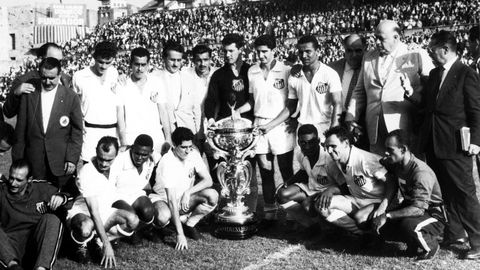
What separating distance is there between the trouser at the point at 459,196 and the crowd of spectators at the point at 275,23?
19.1 meters

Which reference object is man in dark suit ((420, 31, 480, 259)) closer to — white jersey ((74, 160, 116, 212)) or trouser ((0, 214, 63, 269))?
white jersey ((74, 160, 116, 212))

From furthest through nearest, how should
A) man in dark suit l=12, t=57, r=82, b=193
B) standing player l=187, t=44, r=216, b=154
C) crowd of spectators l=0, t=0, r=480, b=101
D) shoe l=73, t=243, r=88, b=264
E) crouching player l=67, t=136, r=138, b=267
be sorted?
1. crowd of spectators l=0, t=0, r=480, b=101
2. standing player l=187, t=44, r=216, b=154
3. man in dark suit l=12, t=57, r=82, b=193
4. shoe l=73, t=243, r=88, b=264
5. crouching player l=67, t=136, r=138, b=267

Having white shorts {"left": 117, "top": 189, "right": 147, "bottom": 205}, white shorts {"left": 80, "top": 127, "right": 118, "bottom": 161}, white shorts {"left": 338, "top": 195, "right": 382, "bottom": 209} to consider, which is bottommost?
white shorts {"left": 117, "top": 189, "right": 147, "bottom": 205}

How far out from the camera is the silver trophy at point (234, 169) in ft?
17.5

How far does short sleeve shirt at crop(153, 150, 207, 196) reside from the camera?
17.3ft

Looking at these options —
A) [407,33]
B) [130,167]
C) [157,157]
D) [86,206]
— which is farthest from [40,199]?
[407,33]

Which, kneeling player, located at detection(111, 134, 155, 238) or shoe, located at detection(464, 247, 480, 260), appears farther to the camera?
kneeling player, located at detection(111, 134, 155, 238)

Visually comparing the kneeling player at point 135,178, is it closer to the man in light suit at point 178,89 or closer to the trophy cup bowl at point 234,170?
the trophy cup bowl at point 234,170

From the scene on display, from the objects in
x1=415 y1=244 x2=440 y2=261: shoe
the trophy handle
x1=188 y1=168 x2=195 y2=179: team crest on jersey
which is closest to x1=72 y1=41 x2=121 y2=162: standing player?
x1=188 y1=168 x2=195 y2=179: team crest on jersey

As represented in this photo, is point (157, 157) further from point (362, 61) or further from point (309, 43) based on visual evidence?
point (362, 61)

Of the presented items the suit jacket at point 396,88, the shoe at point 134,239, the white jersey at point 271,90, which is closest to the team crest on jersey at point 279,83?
the white jersey at point 271,90

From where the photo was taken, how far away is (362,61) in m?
5.67

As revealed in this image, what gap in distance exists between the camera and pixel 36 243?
4383mm

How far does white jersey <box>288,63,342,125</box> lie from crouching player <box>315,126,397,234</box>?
2.04 ft
